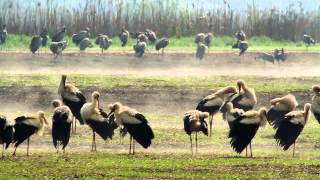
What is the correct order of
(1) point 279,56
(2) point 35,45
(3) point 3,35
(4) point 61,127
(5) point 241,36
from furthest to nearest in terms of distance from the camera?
(5) point 241,36, (3) point 3,35, (1) point 279,56, (2) point 35,45, (4) point 61,127

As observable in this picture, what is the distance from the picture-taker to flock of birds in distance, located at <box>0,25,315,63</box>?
43.0 m

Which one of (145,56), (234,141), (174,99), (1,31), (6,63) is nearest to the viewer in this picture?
(234,141)

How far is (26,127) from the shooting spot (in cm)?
2153

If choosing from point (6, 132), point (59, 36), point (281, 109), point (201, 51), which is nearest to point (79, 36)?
point (59, 36)

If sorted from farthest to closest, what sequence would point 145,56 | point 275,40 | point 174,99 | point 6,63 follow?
point 275,40
point 145,56
point 6,63
point 174,99

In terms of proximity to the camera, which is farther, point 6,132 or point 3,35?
point 3,35

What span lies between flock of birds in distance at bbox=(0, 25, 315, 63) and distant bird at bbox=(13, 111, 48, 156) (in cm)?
2044

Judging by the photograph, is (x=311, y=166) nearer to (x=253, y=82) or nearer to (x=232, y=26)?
(x=253, y=82)

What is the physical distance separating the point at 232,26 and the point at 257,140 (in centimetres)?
2704

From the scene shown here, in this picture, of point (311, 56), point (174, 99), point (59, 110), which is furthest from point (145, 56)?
point (59, 110)

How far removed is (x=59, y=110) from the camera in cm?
2189

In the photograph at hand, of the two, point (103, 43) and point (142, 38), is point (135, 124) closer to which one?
point (103, 43)

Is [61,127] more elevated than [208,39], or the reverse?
[61,127]

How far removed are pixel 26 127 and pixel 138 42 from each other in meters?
23.8
